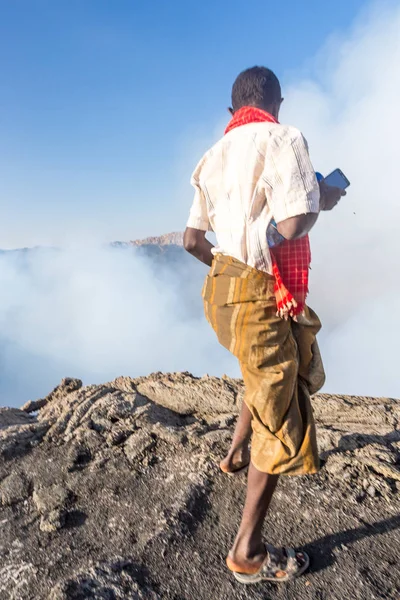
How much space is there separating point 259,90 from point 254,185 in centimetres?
50

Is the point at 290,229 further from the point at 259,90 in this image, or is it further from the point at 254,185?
the point at 259,90

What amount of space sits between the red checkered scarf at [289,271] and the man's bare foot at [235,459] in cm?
118

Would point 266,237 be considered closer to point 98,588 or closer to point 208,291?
point 208,291

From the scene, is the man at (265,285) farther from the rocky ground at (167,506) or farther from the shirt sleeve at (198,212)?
the rocky ground at (167,506)

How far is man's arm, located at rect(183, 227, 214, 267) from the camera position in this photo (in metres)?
2.18

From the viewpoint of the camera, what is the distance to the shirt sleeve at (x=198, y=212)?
206cm

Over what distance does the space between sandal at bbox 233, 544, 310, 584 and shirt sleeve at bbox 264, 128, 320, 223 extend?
1535 millimetres

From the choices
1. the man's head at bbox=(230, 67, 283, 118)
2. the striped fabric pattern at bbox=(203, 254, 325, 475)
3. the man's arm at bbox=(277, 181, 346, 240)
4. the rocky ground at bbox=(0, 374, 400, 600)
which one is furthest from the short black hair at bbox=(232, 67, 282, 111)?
the rocky ground at bbox=(0, 374, 400, 600)

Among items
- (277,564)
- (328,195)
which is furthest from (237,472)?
(328,195)

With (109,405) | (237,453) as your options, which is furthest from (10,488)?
(237,453)

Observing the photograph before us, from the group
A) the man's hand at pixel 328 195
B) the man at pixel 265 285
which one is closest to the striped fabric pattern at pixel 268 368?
the man at pixel 265 285

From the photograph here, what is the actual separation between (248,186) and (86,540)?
77.4 inches

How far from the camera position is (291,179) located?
64.7 inches

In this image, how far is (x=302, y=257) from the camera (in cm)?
185
